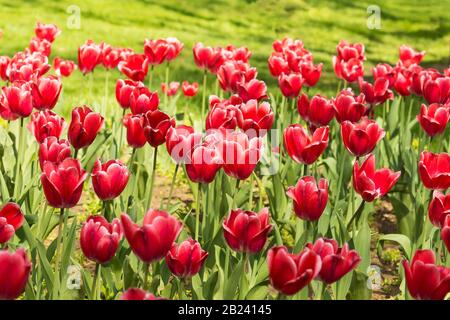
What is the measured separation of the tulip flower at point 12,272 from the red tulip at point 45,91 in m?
1.84

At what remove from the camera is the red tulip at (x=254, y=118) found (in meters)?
3.55

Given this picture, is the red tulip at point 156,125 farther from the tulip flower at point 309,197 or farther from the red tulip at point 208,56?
the red tulip at point 208,56

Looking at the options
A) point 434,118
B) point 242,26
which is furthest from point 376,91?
point 242,26

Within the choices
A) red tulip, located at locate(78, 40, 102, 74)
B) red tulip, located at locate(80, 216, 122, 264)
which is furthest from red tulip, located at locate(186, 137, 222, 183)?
red tulip, located at locate(78, 40, 102, 74)

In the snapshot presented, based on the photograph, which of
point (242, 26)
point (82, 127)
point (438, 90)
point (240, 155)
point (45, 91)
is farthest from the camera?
point (242, 26)

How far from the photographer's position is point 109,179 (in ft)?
9.43

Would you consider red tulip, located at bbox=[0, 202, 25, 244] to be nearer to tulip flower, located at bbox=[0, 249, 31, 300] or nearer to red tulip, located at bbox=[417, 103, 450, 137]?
tulip flower, located at bbox=[0, 249, 31, 300]

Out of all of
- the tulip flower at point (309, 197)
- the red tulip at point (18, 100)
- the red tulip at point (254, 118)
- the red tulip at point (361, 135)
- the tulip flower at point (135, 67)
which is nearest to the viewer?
the tulip flower at point (309, 197)

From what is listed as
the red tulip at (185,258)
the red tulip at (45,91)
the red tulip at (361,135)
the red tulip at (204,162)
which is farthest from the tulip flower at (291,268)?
the red tulip at (45,91)

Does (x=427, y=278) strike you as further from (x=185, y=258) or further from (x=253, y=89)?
(x=253, y=89)

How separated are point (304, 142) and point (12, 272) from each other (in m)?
1.53

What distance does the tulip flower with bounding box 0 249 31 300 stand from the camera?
→ 82.0 inches

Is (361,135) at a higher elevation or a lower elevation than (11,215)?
higher

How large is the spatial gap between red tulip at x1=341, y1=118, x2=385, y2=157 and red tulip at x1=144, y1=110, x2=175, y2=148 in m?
0.77
